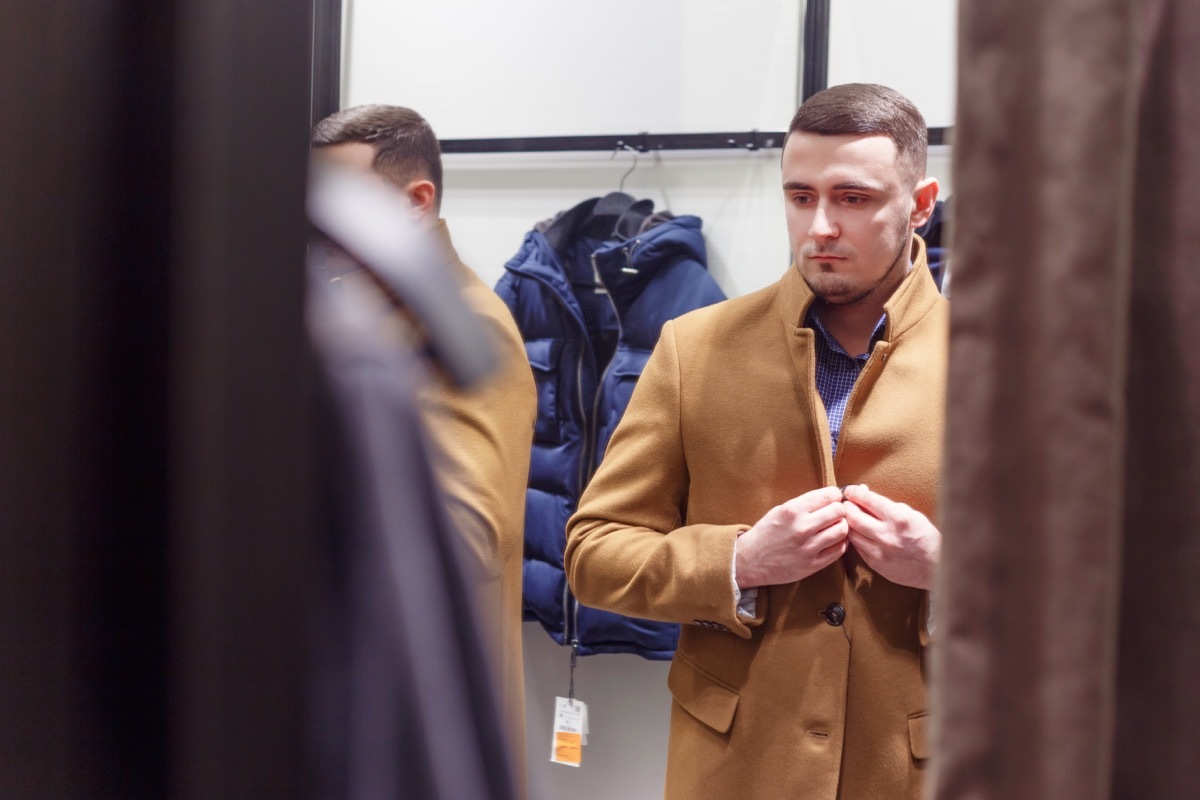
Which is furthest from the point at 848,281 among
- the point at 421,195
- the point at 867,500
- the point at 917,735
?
the point at 421,195

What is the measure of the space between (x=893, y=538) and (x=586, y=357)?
Result: 1.21 metres

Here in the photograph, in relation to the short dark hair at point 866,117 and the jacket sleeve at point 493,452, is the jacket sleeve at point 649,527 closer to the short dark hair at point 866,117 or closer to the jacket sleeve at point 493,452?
the jacket sleeve at point 493,452

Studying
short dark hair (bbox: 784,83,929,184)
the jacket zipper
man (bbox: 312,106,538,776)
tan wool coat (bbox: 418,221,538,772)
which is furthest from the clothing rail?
short dark hair (bbox: 784,83,929,184)

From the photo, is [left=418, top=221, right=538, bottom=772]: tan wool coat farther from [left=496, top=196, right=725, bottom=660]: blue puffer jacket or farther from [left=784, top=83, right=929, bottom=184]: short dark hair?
[left=784, top=83, right=929, bottom=184]: short dark hair

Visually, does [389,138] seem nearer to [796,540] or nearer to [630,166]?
[630,166]

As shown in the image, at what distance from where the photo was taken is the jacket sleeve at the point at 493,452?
976 mm

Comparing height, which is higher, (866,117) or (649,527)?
(866,117)

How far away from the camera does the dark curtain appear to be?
0.33 m

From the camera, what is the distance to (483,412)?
1.47m

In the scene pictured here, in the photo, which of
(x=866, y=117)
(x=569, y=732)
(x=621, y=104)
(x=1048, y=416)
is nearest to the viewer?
(x=1048, y=416)

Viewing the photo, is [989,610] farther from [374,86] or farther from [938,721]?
A: [374,86]

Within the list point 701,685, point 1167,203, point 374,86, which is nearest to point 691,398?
point 701,685

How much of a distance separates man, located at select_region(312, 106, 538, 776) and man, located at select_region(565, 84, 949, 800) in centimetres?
18

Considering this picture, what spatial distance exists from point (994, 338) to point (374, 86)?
2805 mm
